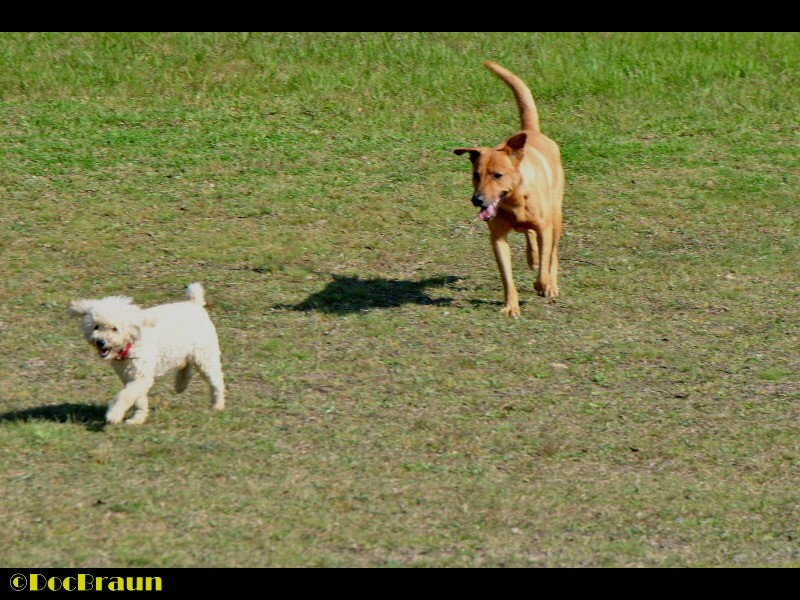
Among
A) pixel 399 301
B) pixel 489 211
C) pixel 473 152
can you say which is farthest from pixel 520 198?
pixel 399 301

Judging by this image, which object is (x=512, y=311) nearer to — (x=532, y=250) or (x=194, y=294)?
(x=532, y=250)

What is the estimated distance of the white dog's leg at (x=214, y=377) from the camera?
7.71 m

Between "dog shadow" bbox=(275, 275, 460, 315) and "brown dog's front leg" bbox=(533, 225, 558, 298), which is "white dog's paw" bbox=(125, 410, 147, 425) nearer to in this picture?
"dog shadow" bbox=(275, 275, 460, 315)

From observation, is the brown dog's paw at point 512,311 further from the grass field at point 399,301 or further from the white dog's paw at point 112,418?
the white dog's paw at point 112,418

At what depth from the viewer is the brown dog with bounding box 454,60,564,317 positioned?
9.71 m

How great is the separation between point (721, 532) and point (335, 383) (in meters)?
3.03

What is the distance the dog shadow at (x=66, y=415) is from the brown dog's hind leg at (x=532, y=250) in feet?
14.5

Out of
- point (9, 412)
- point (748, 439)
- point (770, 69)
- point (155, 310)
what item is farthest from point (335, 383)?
point (770, 69)

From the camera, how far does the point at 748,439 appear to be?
25.9 feet

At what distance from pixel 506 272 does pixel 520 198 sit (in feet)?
2.03

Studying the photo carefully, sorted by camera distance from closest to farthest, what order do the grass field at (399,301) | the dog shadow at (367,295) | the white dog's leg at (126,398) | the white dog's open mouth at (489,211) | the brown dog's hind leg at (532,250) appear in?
the grass field at (399,301) < the white dog's leg at (126,398) < the white dog's open mouth at (489,211) < the dog shadow at (367,295) < the brown dog's hind leg at (532,250)

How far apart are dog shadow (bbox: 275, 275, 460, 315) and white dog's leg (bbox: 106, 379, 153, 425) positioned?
9.85ft

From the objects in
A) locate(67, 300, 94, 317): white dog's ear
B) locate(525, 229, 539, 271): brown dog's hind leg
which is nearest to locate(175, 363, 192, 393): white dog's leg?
locate(67, 300, 94, 317): white dog's ear

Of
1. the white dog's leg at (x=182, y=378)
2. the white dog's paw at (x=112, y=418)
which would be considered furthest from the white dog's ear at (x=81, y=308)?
the white dog's leg at (x=182, y=378)
